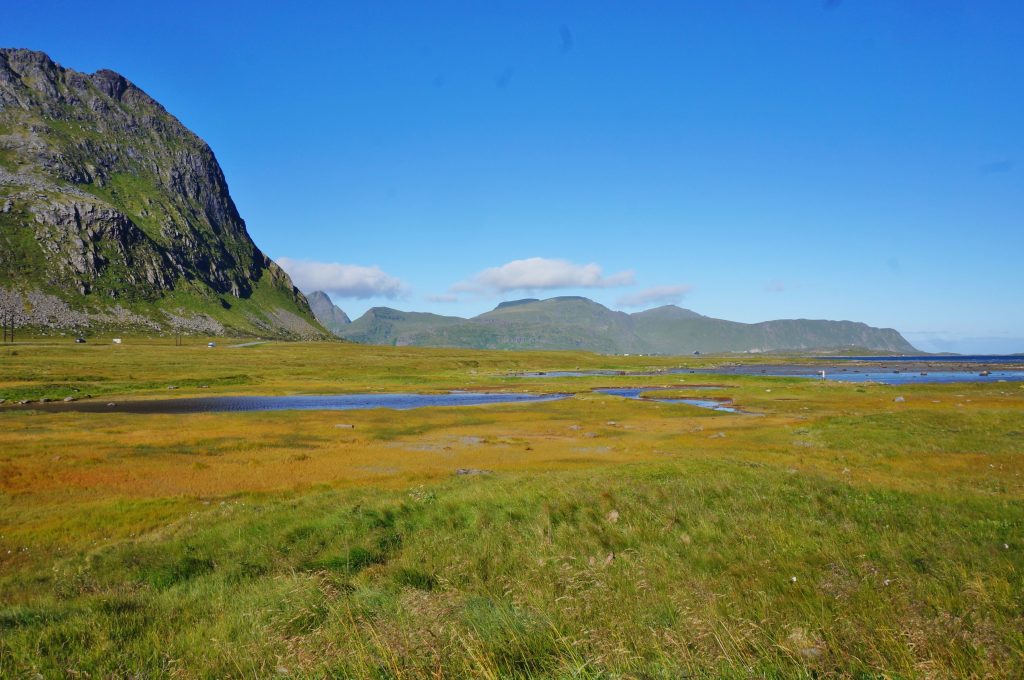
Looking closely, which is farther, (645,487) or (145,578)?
(645,487)

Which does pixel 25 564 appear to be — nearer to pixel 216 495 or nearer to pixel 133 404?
pixel 216 495

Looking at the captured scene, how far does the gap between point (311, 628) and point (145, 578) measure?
24.6 feet

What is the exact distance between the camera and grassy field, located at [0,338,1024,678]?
20.3ft

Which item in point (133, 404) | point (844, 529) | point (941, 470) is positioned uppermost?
point (844, 529)

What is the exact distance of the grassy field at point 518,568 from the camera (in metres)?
6.18

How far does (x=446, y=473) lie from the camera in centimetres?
2944

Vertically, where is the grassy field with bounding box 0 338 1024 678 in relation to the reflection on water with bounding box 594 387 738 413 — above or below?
above

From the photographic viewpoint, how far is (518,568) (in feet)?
34.6

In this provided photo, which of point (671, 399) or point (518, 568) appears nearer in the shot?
point (518, 568)

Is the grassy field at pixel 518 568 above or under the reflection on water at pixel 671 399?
above

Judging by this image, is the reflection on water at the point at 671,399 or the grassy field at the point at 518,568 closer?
the grassy field at the point at 518,568

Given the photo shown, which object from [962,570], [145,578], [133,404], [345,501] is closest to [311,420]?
[133,404]

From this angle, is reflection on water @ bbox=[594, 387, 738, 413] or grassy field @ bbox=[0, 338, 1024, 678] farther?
reflection on water @ bbox=[594, 387, 738, 413]

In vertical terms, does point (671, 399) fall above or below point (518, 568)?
below
